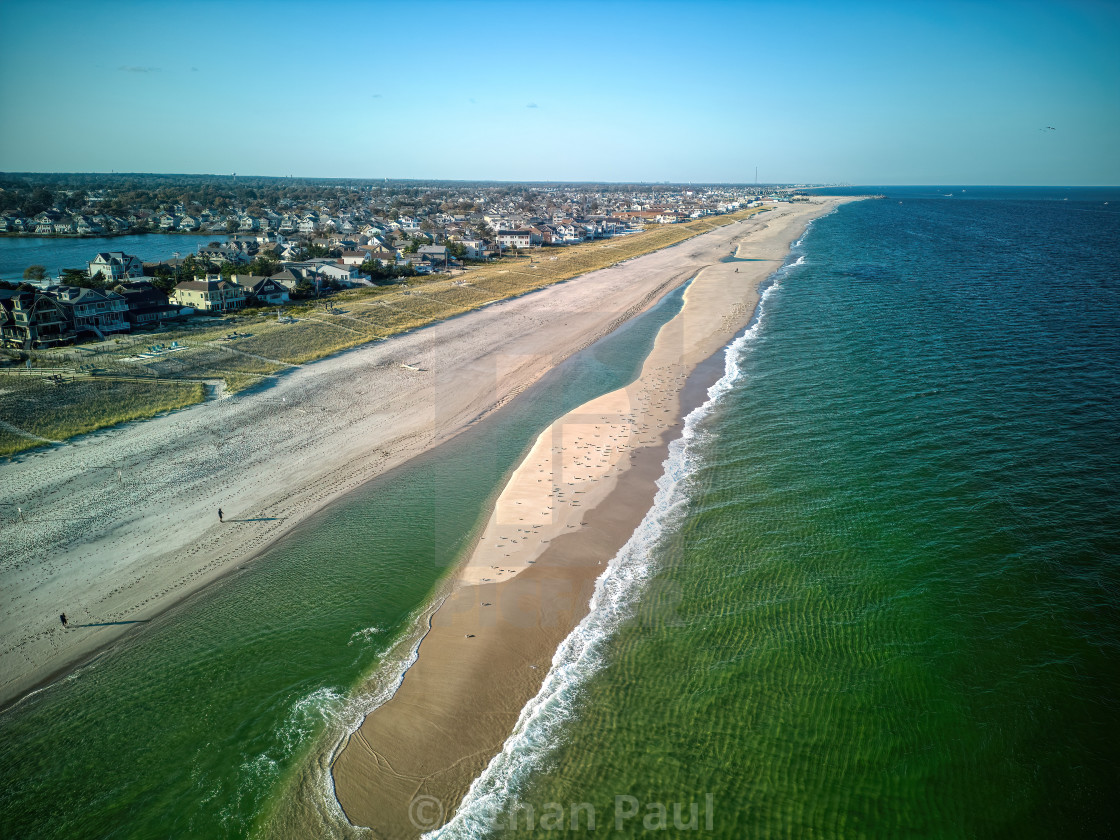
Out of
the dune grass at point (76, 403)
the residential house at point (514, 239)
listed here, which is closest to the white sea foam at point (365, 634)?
the dune grass at point (76, 403)

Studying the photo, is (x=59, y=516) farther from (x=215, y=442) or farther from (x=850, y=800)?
(x=850, y=800)

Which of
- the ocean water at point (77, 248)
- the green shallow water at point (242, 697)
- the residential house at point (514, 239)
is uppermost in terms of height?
the residential house at point (514, 239)

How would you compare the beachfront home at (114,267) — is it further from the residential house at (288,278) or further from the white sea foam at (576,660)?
the white sea foam at (576,660)

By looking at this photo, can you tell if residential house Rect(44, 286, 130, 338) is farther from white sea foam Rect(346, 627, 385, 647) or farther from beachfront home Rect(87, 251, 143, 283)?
white sea foam Rect(346, 627, 385, 647)

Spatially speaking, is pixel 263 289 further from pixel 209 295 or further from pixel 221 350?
pixel 221 350

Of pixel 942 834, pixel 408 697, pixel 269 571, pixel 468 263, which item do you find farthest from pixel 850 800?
pixel 468 263

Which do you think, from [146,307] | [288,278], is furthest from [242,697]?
[288,278]

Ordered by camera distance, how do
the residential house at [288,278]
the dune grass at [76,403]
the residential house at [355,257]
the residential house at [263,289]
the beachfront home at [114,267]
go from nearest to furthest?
the dune grass at [76,403] < the residential house at [263,289] < the residential house at [288,278] < the beachfront home at [114,267] < the residential house at [355,257]
